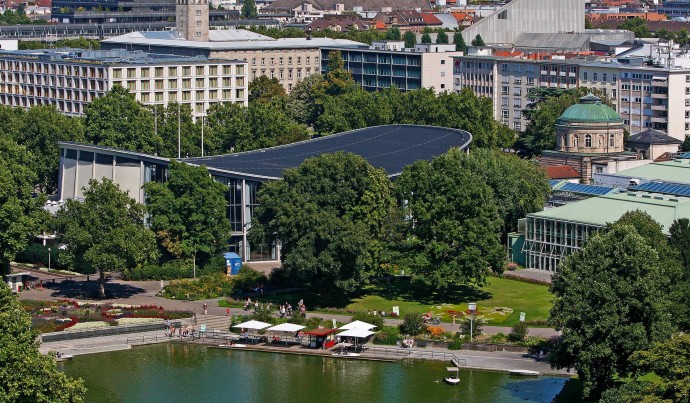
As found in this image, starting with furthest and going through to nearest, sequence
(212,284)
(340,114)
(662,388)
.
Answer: (340,114), (212,284), (662,388)

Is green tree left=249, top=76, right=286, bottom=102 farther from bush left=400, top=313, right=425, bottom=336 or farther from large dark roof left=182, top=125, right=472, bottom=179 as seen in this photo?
bush left=400, top=313, right=425, bottom=336

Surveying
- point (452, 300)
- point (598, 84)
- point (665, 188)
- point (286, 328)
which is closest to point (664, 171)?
point (665, 188)

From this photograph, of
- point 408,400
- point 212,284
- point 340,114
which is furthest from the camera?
point 340,114

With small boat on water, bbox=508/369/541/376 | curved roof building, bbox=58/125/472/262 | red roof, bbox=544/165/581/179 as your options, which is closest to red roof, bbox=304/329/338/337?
small boat on water, bbox=508/369/541/376

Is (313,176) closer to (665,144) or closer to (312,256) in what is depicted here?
(312,256)

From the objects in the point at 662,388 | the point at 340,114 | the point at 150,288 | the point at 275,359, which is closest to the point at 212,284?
the point at 150,288

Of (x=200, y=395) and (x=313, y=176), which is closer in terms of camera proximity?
(x=200, y=395)

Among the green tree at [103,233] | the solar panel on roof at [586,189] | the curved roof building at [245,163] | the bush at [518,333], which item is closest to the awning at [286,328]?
the green tree at [103,233]

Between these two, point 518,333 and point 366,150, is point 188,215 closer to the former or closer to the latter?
point 366,150
